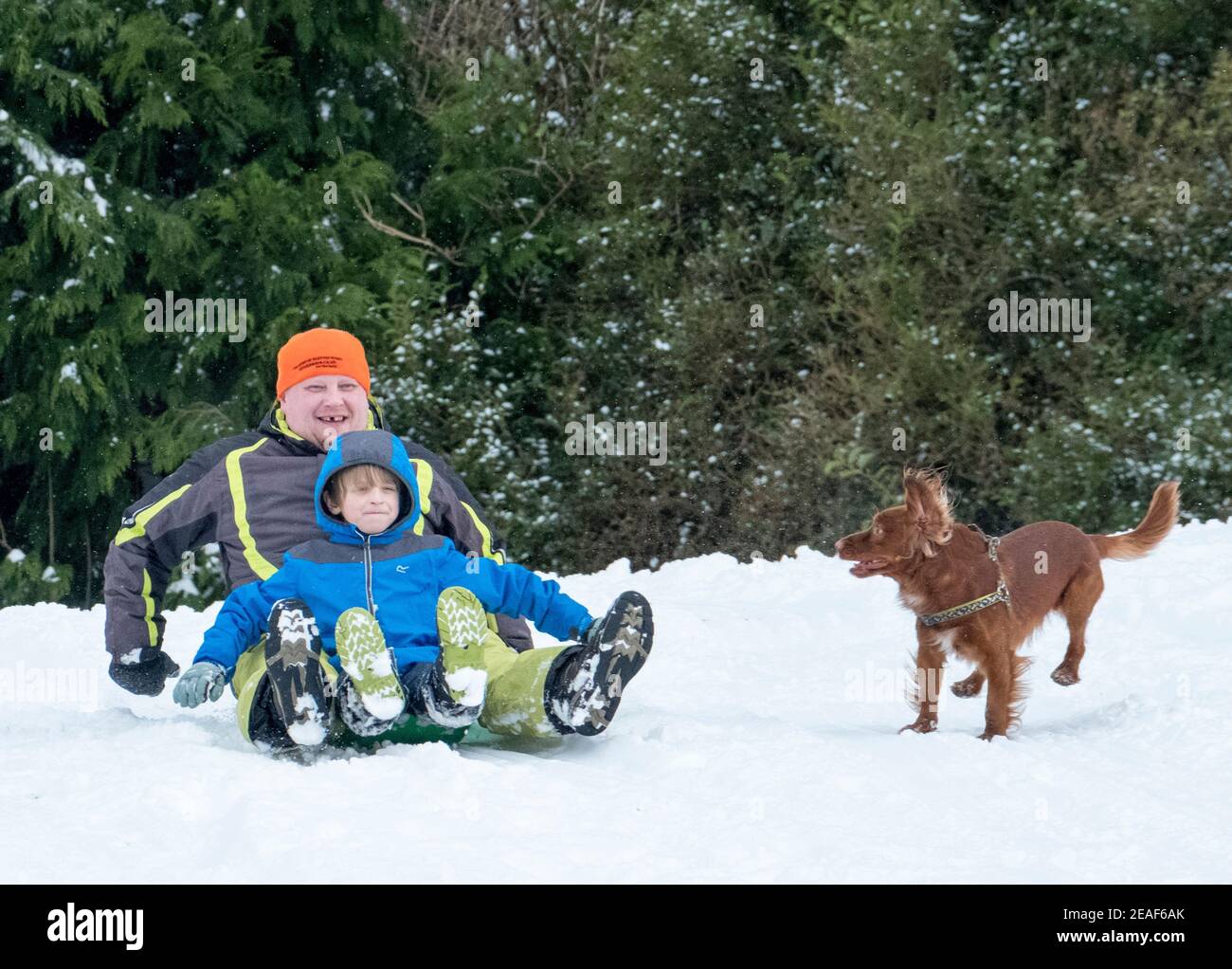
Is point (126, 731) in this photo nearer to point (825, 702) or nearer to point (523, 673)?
point (523, 673)

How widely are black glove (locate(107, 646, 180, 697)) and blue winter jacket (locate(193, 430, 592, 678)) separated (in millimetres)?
538

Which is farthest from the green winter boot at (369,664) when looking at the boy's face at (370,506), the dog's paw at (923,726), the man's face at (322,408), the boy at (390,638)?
the dog's paw at (923,726)

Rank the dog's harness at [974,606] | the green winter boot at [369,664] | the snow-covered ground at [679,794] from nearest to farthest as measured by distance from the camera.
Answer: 1. the snow-covered ground at [679,794]
2. the green winter boot at [369,664]
3. the dog's harness at [974,606]

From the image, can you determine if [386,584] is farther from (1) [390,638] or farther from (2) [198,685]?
(2) [198,685]

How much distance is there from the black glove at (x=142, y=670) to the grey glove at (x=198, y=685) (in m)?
0.79

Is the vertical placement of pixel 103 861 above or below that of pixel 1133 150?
below

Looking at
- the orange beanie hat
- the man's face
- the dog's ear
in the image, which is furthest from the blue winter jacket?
the dog's ear

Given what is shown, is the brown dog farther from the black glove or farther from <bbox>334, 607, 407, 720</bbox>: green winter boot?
the black glove

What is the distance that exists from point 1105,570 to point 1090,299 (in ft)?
13.4

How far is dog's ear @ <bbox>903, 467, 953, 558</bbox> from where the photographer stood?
179 inches

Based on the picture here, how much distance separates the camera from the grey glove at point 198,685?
3.95 metres

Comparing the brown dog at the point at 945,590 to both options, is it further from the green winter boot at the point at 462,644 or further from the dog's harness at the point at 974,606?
the green winter boot at the point at 462,644

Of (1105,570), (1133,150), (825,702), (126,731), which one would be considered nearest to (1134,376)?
(1133,150)

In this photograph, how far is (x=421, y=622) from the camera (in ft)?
14.0
